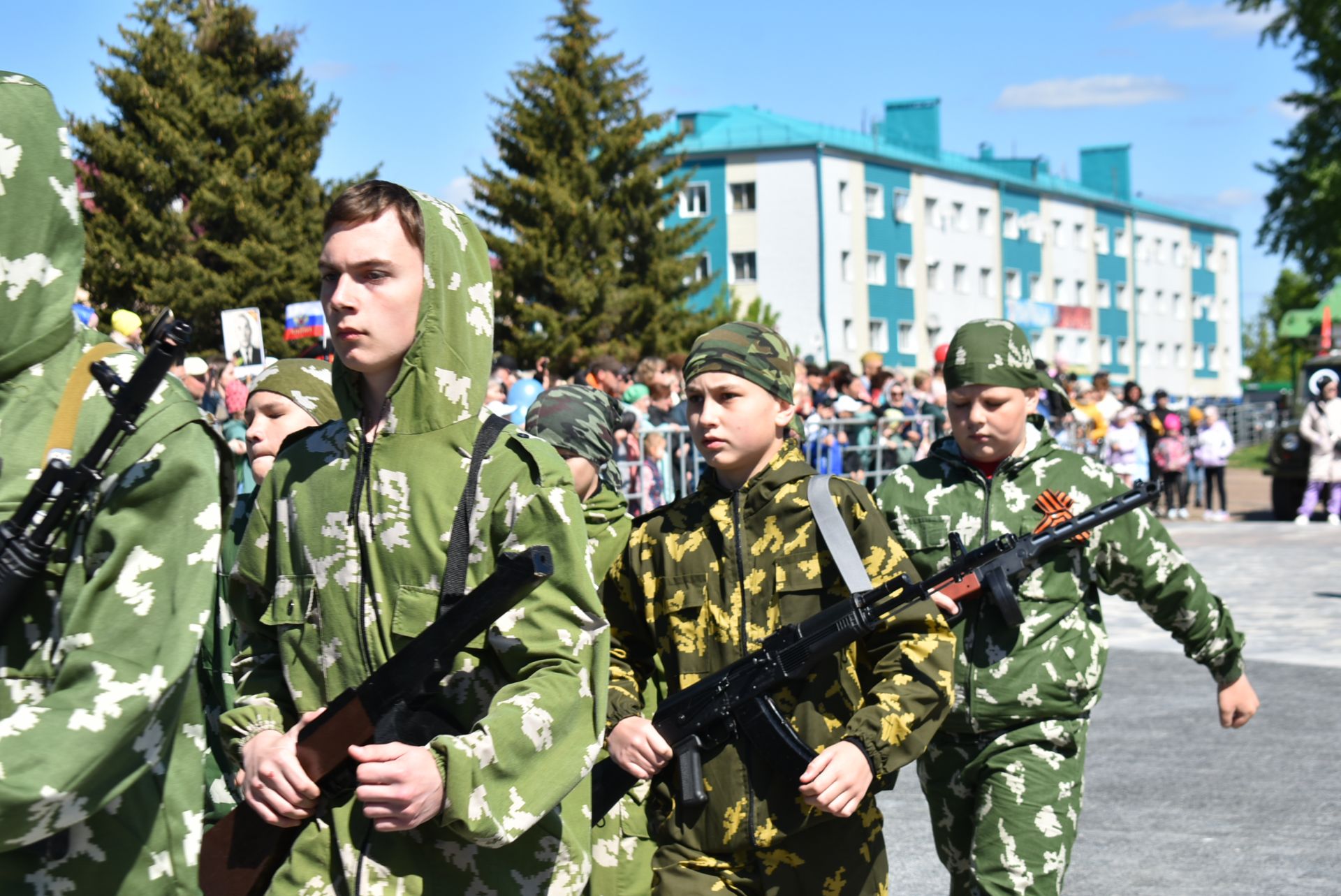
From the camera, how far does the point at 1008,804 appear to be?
487 centimetres

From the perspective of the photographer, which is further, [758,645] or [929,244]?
[929,244]

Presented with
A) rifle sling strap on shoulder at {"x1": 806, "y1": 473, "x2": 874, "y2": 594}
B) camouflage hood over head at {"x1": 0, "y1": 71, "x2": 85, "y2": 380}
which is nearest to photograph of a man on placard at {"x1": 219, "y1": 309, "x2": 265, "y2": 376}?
rifle sling strap on shoulder at {"x1": 806, "y1": 473, "x2": 874, "y2": 594}

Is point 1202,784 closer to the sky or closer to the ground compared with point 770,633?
closer to the ground

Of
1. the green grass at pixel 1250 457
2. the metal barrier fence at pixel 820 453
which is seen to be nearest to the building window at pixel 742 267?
the green grass at pixel 1250 457

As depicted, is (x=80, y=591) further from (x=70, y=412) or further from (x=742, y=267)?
(x=742, y=267)

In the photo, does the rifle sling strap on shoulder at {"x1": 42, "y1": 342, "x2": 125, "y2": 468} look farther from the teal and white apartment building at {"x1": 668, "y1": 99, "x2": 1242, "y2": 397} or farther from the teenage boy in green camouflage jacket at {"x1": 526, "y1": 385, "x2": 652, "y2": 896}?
the teal and white apartment building at {"x1": 668, "y1": 99, "x2": 1242, "y2": 397}

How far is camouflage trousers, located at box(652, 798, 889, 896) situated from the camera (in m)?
3.96

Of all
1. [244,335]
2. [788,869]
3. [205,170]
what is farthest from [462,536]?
[205,170]

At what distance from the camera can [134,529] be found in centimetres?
223

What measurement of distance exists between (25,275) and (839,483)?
2.29 m

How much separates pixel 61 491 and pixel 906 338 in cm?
7235

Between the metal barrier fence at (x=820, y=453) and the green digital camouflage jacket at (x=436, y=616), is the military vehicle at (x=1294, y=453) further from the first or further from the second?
the green digital camouflage jacket at (x=436, y=616)

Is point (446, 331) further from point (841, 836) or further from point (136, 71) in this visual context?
point (136, 71)

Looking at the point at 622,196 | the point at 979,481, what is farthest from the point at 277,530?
the point at 622,196
